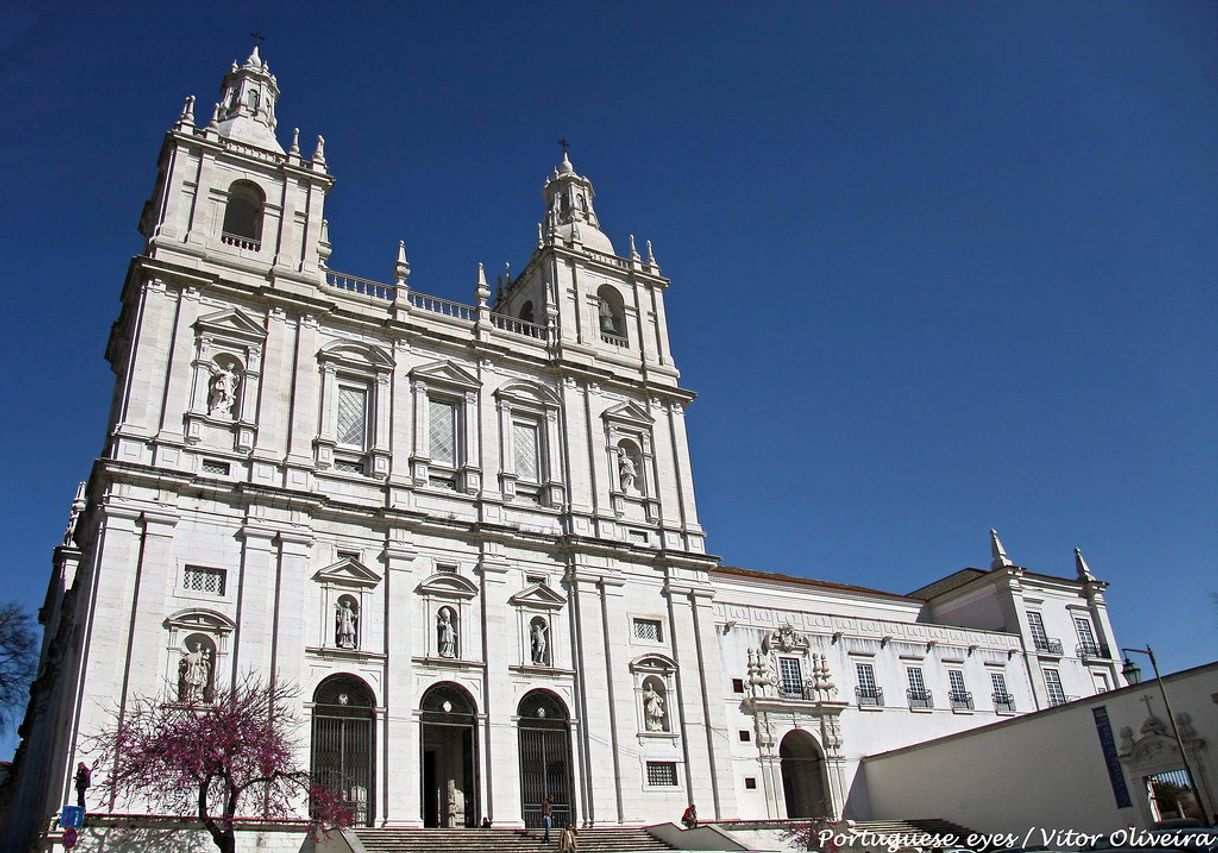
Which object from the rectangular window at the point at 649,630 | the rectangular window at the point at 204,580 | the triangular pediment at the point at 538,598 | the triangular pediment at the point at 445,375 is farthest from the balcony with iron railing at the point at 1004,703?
the rectangular window at the point at 204,580

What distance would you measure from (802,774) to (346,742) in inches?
654

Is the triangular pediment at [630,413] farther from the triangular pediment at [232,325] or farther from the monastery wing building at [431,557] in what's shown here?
the triangular pediment at [232,325]

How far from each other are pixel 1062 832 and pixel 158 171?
33.7m

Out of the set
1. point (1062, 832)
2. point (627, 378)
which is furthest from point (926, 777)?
point (627, 378)

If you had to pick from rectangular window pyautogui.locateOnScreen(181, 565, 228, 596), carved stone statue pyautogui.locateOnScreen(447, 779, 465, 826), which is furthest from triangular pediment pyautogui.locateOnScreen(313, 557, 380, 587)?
carved stone statue pyautogui.locateOnScreen(447, 779, 465, 826)

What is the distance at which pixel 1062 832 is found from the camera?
27781 millimetres

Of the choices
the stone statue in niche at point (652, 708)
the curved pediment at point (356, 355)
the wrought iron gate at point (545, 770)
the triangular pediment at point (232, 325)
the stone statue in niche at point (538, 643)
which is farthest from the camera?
the curved pediment at point (356, 355)

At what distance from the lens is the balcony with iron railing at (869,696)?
118 ft

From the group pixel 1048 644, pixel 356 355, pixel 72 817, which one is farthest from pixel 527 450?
pixel 1048 644

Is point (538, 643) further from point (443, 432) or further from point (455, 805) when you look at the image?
point (443, 432)

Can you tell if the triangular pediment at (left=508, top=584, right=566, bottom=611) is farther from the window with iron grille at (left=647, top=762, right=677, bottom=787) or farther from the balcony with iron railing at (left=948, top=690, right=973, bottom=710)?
the balcony with iron railing at (left=948, top=690, right=973, bottom=710)

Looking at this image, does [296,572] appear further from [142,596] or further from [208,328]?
[208,328]

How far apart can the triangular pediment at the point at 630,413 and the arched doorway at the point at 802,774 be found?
11899 millimetres

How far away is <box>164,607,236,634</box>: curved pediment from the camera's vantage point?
79.7 feet
